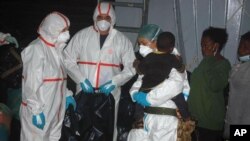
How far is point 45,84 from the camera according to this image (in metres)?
3.58

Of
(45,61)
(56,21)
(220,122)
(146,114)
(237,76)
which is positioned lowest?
(220,122)

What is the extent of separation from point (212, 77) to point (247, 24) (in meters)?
1.69

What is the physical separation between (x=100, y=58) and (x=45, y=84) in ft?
2.57

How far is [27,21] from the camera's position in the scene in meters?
5.96

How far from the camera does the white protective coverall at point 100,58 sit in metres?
4.17

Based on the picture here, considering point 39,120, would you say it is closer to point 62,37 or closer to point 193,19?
point 62,37

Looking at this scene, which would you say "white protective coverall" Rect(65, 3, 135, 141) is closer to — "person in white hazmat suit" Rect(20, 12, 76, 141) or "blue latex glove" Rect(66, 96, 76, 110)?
"blue latex glove" Rect(66, 96, 76, 110)

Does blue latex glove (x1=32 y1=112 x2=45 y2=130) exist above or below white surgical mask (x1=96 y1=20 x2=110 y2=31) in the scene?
below

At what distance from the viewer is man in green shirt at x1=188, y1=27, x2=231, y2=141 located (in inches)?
148

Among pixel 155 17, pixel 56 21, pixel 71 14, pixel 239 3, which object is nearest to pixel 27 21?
pixel 71 14

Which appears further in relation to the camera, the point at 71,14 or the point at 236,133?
the point at 71,14

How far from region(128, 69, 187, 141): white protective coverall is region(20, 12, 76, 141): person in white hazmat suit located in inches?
32.2

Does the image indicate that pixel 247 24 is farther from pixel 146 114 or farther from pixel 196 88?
pixel 146 114

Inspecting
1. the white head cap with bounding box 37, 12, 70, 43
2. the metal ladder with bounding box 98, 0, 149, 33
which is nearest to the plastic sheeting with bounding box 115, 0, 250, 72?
the metal ladder with bounding box 98, 0, 149, 33
